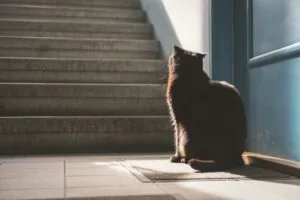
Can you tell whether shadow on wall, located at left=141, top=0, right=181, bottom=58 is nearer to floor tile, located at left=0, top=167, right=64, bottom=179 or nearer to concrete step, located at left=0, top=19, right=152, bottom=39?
concrete step, located at left=0, top=19, right=152, bottom=39

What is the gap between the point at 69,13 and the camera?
3951 mm

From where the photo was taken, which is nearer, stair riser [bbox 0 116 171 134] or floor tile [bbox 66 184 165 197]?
floor tile [bbox 66 184 165 197]

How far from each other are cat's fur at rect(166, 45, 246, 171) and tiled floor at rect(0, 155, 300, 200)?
0.28 meters

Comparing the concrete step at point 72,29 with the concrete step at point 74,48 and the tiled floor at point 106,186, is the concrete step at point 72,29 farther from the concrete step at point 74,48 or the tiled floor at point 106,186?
the tiled floor at point 106,186

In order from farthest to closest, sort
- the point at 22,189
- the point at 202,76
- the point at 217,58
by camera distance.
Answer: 1. the point at 217,58
2. the point at 202,76
3. the point at 22,189

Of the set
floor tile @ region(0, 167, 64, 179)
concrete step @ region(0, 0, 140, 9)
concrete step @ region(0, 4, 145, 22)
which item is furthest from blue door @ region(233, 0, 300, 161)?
concrete step @ region(0, 0, 140, 9)

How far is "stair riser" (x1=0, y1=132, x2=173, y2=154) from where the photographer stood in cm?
243

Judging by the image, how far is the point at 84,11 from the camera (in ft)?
13.1

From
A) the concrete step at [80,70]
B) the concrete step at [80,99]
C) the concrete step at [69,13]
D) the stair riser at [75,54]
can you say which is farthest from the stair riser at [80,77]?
the concrete step at [69,13]

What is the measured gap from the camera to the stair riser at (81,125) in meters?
2.43

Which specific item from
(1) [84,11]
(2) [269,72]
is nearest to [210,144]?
(2) [269,72]

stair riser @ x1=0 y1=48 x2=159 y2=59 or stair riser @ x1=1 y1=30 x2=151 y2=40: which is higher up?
stair riser @ x1=1 y1=30 x2=151 y2=40

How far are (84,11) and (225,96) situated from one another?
243cm

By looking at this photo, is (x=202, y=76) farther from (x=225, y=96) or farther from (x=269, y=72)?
(x=269, y=72)
